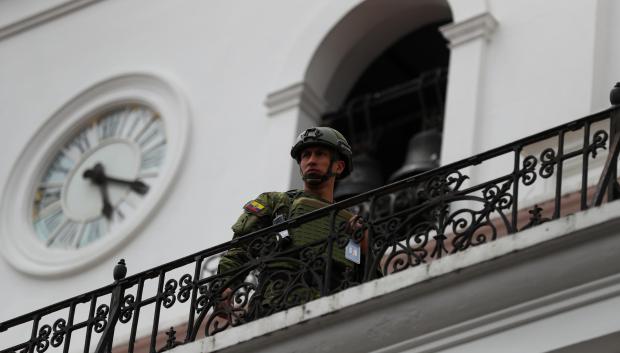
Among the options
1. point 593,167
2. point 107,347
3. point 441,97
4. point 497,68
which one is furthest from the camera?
point 441,97

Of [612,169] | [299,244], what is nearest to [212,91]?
[299,244]

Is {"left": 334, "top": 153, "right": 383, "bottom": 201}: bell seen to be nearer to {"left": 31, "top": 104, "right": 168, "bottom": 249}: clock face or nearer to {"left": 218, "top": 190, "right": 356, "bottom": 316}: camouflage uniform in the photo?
{"left": 31, "top": 104, "right": 168, "bottom": 249}: clock face

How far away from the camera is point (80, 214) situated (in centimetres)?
1798

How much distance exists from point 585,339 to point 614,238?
535mm

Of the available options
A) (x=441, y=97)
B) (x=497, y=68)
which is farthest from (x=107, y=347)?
(x=441, y=97)

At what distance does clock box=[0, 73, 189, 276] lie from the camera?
17.5 metres

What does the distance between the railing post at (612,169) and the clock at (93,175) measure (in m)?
6.21

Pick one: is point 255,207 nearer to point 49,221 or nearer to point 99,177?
point 99,177

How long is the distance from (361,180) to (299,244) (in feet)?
16.3

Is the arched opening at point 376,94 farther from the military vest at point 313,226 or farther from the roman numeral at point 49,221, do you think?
the military vest at point 313,226

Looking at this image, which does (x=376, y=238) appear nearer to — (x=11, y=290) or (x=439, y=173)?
(x=439, y=173)

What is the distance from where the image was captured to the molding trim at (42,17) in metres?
19.2

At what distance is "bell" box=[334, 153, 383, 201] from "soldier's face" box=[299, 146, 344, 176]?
15.2 feet

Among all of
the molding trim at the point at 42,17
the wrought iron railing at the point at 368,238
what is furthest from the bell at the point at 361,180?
the wrought iron railing at the point at 368,238
